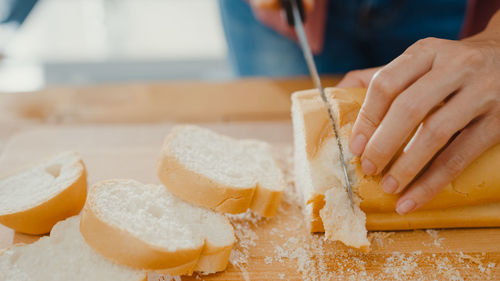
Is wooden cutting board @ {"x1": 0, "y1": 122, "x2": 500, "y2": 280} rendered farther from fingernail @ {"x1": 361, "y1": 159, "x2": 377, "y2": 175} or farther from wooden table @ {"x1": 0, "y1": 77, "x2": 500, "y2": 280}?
fingernail @ {"x1": 361, "y1": 159, "x2": 377, "y2": 175}

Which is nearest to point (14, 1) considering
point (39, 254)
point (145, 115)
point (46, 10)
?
point (145, 115)

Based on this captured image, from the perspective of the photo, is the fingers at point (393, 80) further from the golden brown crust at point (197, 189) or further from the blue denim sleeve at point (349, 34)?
the blue denim sleeve at point (349, 34)

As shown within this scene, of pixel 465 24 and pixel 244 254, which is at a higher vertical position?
pixel 465 24

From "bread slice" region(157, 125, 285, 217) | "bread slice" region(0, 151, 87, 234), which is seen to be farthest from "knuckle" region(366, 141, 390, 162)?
"bread slice" region(0, 151, 87, 234)

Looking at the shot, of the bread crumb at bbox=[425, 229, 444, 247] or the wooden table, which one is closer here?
the wooden table

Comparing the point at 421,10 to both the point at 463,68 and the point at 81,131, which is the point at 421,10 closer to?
the point at 463,68

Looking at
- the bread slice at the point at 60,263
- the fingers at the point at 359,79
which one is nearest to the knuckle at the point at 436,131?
the fingers at the point at 359,79
